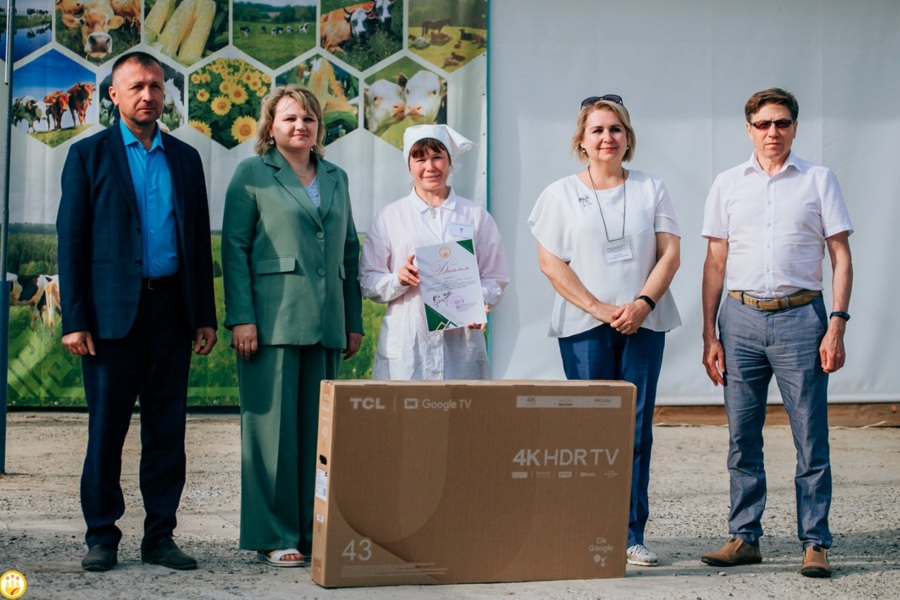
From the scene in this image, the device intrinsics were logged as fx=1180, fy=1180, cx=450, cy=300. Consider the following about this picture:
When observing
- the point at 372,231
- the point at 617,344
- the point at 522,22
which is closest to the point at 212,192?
the point at 522,22

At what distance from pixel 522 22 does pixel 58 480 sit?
415cm

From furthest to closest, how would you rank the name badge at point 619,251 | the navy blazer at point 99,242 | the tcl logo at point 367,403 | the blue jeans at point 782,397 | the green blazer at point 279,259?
the name badge at point 619,251 < the blue jeans at point 782,397 < the green blazer at point 279,259 < the navy blazer at point 99,242 < the tcl logo at point 367,403

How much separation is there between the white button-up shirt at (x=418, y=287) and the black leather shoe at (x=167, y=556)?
97 cm

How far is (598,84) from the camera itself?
793 cm

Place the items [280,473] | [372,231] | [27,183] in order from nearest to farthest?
1. [280,473]
2. [372,231]
3. [27,183]

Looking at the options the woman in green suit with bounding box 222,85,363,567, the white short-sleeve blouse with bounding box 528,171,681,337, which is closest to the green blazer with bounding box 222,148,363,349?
the woman in green suit with bounding box 222,85,363,567

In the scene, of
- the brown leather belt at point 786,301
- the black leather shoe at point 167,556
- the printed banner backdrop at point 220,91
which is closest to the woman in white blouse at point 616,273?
the brown leather belt at point 786,301

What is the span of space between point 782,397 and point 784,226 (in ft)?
2.12

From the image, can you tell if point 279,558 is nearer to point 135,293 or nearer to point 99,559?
point 99,559

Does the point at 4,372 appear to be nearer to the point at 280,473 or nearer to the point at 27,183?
the point at 27,183

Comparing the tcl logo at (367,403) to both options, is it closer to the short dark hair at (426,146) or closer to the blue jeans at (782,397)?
the short dark hair at (426,146)

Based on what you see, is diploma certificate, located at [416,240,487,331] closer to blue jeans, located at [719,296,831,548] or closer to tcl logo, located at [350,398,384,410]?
tcl logo, located at [350,398,384,410]

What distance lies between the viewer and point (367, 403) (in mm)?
3875

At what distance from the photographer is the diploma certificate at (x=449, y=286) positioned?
4.42m
